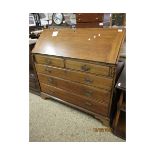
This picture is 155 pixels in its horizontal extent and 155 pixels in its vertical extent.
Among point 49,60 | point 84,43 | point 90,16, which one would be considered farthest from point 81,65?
point 90,16

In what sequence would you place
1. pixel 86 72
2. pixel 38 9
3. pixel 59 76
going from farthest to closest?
1. pixel 59 76
2. pixel 86 72
3. pixel 38 9

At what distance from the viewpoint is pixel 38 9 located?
1.12m

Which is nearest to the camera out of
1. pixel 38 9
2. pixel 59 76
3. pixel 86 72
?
pixel 38 9

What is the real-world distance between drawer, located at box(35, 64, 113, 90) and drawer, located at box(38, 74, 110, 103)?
5 cm

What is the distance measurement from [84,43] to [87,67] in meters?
0.24

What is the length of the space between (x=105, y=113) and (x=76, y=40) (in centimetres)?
80

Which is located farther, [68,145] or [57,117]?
[57,117]

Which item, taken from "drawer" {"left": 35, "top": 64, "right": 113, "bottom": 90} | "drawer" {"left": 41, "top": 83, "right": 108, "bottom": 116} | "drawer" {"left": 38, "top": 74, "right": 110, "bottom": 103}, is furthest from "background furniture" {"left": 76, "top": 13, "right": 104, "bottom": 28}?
"drawer" {"left": 41, "top": 83, "right": 108, "bottom": 116}

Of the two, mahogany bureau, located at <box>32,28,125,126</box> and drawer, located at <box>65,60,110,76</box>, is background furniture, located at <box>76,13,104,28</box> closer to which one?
mahogany bureau, located at <box>32,28,125,126</box>

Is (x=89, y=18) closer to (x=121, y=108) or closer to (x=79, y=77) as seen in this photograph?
(x=79, y=77)

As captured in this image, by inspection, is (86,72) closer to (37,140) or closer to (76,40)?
(76,40)

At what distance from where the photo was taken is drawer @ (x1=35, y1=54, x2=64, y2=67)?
1.67m
